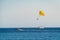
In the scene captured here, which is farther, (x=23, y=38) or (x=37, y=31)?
(x=37, y=31)

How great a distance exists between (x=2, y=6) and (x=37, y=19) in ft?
1.55

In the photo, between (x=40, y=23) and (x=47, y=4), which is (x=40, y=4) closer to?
(x=47, y=4)

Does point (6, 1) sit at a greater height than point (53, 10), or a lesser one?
greater

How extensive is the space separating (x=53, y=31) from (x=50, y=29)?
0.05 metres

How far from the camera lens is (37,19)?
1.75m

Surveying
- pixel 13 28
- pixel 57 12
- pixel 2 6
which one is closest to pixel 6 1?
pixel 2 6

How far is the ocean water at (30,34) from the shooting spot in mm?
1619

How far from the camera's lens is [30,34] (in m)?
1.70

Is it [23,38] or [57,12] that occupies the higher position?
[57,12]

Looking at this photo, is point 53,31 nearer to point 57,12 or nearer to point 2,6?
point 57,12

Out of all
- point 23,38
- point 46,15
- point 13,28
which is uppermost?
point 46,15

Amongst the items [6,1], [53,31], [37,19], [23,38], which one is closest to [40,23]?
[37,19]

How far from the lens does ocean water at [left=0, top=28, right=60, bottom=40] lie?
162cm

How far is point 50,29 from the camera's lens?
5.83 ft
